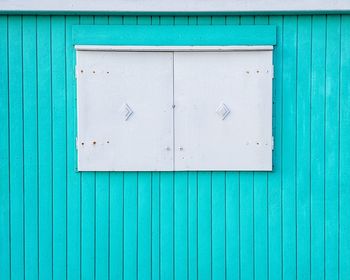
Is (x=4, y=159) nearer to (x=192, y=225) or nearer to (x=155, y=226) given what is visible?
(x=155, y=226)

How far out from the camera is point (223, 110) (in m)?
4.39

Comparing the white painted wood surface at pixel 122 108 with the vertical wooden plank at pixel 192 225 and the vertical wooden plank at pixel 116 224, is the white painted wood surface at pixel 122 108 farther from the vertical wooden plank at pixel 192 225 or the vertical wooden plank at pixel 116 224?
the vertical wooden plank at pixel 192 225

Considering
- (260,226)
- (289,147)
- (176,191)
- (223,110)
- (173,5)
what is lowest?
(260,226)

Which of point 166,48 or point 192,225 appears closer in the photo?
point 166,48

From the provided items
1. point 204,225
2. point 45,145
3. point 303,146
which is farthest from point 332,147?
point 45,145

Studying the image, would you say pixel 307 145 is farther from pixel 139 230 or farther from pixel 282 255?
pixel 139 230

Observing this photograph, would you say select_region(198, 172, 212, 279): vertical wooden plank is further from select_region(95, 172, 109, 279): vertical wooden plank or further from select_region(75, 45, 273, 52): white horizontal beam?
select_region(75, 45, 273, 52): white horizontal beam

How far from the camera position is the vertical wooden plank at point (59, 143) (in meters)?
4.39

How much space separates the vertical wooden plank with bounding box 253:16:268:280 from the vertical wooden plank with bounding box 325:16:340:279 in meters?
0.55

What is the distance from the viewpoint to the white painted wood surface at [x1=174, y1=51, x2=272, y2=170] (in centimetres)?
438

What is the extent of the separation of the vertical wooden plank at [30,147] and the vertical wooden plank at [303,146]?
7.63ft

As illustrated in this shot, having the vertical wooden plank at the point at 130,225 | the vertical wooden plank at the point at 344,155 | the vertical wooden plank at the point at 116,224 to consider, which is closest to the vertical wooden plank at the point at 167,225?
the vertical wooden plank at the point at 130,225

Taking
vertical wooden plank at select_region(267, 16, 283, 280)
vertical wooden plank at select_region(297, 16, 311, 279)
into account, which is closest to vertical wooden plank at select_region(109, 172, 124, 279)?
vertical wooden plank at select_region(267, 16, 283, 280)

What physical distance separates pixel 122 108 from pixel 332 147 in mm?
1884
